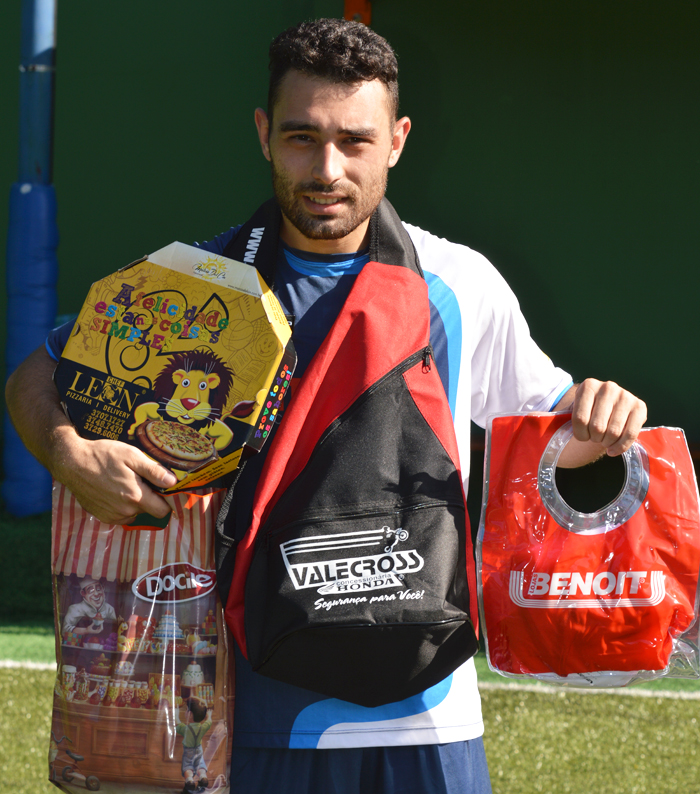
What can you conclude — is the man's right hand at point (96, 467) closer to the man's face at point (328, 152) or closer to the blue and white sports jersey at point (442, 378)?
the blue and white sports jersey at point (442, 378)

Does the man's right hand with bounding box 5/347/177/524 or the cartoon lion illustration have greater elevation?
the cartoon lion illustration

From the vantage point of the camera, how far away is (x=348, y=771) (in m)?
1.29

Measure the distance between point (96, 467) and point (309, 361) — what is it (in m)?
0.36

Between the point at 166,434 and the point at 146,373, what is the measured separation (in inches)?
3.9

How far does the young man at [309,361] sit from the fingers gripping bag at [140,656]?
7cm

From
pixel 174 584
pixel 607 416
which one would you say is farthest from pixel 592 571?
pixel 174 584

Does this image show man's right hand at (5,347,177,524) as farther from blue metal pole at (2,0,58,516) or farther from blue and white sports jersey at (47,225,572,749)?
blue metal pole at (2,0,58,516)

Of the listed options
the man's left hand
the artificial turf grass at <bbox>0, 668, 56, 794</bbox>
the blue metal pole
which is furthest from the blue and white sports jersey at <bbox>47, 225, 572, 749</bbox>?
the blue metal pole

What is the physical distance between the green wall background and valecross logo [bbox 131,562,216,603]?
4259mm

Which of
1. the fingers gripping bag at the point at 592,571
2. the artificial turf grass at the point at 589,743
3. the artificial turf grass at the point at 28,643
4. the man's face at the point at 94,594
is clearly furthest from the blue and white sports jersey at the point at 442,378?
the artificial turf grass at the point at 28,643

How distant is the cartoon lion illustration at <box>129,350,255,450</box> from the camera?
1.19 metres

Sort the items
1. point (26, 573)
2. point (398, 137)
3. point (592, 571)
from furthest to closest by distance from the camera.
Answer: point (26, 573)
point (398, 137)
point (592, 571)

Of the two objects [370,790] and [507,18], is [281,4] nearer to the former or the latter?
[507,18]

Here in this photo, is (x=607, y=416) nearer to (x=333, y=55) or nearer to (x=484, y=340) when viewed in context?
(x=484, y=340)
